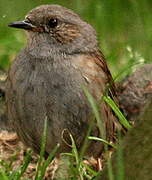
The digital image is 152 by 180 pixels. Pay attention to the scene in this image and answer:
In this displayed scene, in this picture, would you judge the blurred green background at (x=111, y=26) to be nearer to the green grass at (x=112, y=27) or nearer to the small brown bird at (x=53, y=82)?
the green grass at (x=112, y=27)

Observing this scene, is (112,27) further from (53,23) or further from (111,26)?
(53,23)

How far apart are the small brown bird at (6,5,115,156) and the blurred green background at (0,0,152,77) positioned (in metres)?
1.81

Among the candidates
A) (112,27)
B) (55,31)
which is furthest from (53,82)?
(112,27)

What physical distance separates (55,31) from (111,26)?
3.05 m

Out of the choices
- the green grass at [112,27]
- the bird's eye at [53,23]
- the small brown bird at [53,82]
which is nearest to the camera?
the small brown bird at [53,82]

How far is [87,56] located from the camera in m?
6.71

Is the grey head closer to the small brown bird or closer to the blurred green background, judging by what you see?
the small brown bird

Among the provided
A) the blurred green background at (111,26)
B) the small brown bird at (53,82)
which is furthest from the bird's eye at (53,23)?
the blurred green background at (111,26)

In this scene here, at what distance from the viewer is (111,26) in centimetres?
965

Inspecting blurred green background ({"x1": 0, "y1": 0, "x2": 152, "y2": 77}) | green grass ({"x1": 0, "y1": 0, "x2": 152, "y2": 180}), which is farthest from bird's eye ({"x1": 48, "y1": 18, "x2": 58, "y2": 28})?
blurred green background ({"x1": 0, "y1": 0, "x2": 152, "y2": 77})

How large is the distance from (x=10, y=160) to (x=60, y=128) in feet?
2.62

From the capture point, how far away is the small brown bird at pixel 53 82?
20.9 feet

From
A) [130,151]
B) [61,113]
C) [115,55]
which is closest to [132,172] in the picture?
[130,151]

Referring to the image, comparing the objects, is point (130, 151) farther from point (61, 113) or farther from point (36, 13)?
point (36, 13)
